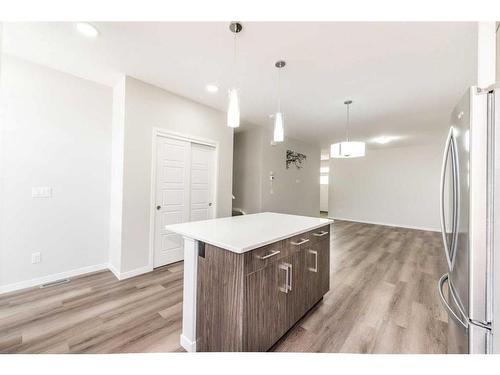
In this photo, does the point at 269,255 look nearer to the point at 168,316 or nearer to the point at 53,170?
the point at 168,316

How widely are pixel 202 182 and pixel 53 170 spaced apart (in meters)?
1.94

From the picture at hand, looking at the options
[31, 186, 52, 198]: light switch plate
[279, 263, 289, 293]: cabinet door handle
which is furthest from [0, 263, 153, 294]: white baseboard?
[279, 263, 289, 293]: cabinet door handle

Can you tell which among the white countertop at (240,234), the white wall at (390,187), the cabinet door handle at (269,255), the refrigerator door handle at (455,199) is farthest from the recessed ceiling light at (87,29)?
the white wall at (390,187)

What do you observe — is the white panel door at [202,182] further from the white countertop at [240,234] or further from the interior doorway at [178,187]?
the white countertop at [240,234]


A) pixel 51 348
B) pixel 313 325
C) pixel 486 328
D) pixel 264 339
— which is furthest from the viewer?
pixel 313 325

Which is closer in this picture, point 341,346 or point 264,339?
point 264,339

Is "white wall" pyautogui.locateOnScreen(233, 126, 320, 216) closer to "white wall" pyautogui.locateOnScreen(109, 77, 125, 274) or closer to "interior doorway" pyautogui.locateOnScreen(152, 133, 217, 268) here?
"interior doorway" pyautogui.locateOnScreen(152, 133, 217, 268)

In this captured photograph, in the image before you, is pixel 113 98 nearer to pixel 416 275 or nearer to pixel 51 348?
pixel 51 348

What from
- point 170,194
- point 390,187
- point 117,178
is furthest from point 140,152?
point 390,187

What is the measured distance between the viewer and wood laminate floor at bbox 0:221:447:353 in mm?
1561

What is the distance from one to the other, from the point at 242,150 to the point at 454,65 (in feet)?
12.8

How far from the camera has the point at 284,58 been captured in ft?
7.07

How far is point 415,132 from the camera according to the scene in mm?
4809
